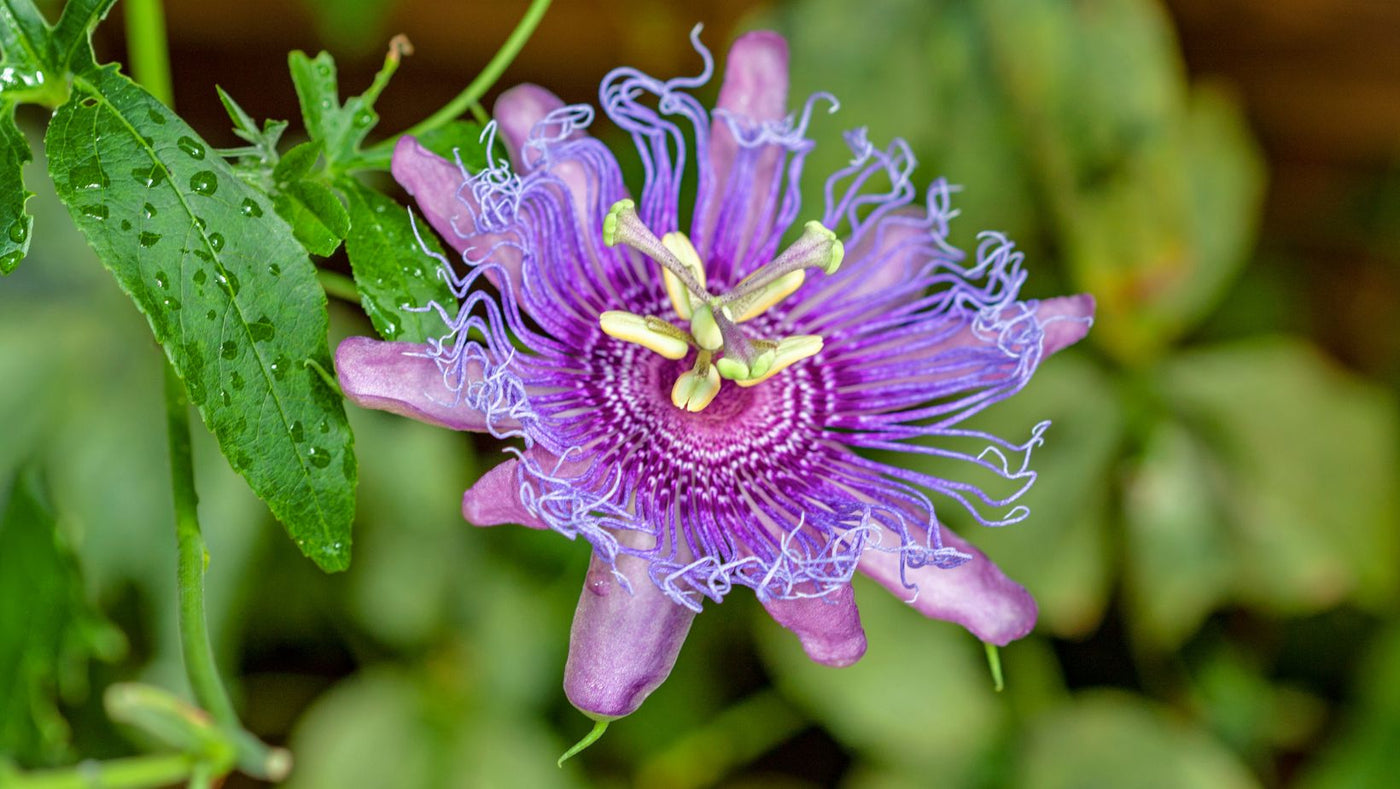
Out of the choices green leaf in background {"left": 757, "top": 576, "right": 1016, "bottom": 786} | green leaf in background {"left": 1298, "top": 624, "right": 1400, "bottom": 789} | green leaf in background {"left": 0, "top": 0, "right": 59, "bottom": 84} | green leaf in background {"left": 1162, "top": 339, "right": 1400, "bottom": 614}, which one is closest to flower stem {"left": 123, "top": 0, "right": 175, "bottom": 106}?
green leaf in background {"left": 0, "top": 0, "right": 59, "bottom": 84}

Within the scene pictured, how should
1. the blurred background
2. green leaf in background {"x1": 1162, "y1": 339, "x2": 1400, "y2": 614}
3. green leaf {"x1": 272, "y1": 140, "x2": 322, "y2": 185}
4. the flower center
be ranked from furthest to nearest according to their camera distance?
green leaf in background {"x1": 1162, "y1": 339, "x2": 1400, "y2": 614}
the blurred background
the flower center
green leaf {"x1": 272, "y1": 140, "x2": 322, "y2": 185}

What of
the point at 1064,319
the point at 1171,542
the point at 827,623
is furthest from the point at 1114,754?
the point at 827,623

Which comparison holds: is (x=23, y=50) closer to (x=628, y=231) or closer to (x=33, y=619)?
(x=628, y=231)

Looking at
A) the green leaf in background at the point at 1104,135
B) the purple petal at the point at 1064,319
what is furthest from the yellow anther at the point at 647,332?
the green leaf in background at the point at 1104,135

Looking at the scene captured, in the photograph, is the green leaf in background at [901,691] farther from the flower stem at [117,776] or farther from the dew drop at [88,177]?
the dew drop at [88,177]

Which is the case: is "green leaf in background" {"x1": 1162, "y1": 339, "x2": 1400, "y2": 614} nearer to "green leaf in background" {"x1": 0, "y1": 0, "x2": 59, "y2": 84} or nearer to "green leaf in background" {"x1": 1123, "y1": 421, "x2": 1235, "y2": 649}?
"green leaf in background" {"x1": 1123, "y1": 421, "x2": 1235, "y2": 649}

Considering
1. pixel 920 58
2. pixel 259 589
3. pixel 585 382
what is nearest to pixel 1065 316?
pixel 585 382

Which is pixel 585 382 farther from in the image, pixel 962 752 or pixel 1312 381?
pixel 1312 381
